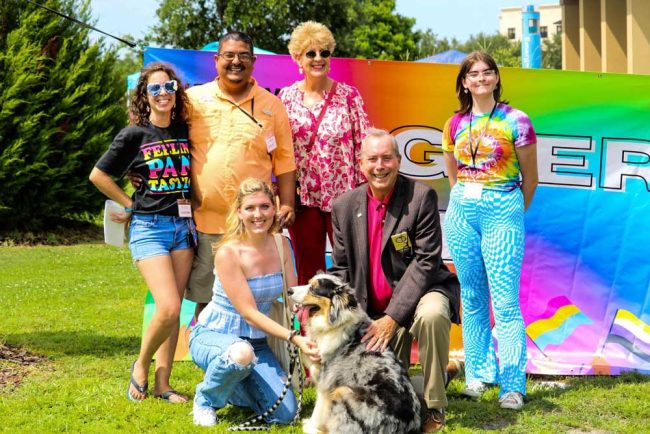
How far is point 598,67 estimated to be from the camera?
17.3 meters

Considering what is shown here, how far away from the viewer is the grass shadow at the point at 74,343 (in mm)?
6766

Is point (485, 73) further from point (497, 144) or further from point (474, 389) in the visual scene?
point (474, 389)

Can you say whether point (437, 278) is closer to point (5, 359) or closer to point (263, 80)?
point (263, 80)

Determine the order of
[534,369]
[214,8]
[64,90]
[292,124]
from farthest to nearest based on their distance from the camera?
[214,8] → [64,90] → [534,369] → [292,124]

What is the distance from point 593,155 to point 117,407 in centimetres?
382

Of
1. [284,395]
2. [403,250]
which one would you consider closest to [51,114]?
[284,395]

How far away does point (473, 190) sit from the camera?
5082 mm

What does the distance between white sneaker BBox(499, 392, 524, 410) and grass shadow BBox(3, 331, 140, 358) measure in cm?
→ 315

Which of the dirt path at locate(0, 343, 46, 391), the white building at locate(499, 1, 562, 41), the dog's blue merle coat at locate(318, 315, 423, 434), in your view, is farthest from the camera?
the white building at locate(499, 1, 562, 41)

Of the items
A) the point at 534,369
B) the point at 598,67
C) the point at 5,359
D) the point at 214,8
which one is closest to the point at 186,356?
the point at 5,359

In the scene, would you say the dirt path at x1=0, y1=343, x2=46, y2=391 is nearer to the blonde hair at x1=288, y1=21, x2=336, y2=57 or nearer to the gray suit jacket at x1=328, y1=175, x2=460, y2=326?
the gray suit jacket at x1=328, y1=175, x2=460, y2=326

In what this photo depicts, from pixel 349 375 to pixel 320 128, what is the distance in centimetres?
187

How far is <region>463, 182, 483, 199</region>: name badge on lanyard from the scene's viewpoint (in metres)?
5.07

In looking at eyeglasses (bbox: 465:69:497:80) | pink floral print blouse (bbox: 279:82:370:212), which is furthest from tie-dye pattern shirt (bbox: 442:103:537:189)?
pink floral print blouse (bbox: 279:82:370:212)
